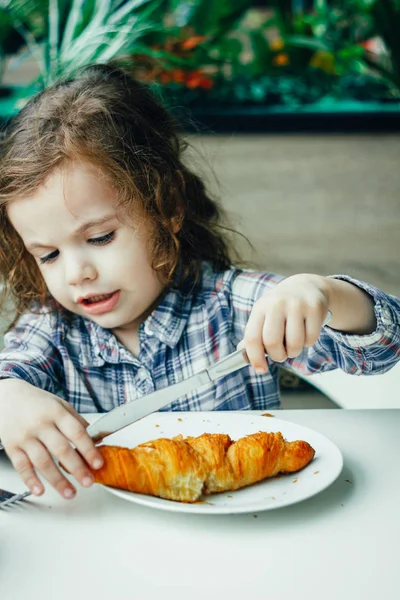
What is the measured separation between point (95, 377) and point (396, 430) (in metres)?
0.52

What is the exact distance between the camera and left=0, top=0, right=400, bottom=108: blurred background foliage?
3209mm

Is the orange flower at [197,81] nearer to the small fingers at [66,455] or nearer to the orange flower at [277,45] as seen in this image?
the orange flower at [277,45]

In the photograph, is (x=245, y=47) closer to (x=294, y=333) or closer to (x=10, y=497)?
(x=294, y=333)

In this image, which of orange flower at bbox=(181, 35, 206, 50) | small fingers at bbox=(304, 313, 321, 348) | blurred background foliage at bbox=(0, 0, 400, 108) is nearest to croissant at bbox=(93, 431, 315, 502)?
small fingers at bbox=(304, 313, 321, 348)

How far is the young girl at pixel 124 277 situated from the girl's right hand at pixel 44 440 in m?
0.04

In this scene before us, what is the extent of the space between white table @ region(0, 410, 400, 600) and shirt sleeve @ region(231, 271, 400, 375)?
0.82 feet

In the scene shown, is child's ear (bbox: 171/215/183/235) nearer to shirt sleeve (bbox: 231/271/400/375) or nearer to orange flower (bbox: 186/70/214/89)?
shirt sleeve (bbox: 231/271/400/375)

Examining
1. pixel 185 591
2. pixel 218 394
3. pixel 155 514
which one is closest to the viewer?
pixel 185 591

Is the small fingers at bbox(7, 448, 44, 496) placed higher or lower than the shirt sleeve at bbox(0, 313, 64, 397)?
higher

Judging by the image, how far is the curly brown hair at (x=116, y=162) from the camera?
1086mm

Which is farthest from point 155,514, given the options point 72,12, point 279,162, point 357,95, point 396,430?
point 357,95

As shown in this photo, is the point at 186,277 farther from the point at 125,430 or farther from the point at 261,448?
the point at 261,448

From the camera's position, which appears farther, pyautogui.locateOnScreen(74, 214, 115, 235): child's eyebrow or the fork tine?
pyautogui.locateOnScreen(74, 214, 115, 235): child's eyebrow

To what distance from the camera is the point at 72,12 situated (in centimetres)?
299
